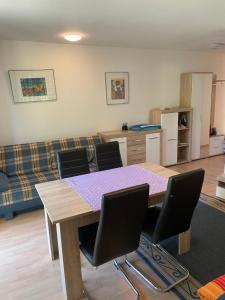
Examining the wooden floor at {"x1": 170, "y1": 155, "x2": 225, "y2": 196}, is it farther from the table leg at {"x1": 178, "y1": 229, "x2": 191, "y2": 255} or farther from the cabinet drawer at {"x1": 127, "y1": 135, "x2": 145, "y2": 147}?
the table leg at {"x1": 178, "y1": 229, "x2": 191, "y2": 255}

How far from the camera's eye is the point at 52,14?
2395 millimetres

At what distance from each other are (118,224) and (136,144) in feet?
9.75

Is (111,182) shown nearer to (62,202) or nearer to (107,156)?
(62,202)

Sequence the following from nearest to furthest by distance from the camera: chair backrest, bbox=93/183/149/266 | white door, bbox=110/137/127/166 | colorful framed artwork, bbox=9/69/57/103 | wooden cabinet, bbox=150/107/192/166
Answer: chair backrest, bbox=93/183/149/266
colorful framed artwork, bbox=9/69/57/103
white door, bbox=110/137/127/166
wooden cabinet, bbox=150/107/192/166

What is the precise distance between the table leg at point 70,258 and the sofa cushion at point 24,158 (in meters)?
2.20

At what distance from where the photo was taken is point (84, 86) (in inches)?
167

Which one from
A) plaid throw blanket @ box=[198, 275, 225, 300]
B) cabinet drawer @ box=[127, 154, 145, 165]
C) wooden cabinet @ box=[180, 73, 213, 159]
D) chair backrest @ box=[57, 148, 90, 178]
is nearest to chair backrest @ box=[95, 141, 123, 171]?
chair backrest @ box=[57, 148, 90, 178]

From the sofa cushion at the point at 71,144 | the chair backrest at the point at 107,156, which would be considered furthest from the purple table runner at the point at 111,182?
the sofa cushion at the point at 71,144

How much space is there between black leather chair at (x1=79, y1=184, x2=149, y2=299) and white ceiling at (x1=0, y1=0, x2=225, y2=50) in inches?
68.6

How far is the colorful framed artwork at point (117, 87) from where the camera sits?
4.44 meters

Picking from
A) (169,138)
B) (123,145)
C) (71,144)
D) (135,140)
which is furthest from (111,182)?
(169,138)

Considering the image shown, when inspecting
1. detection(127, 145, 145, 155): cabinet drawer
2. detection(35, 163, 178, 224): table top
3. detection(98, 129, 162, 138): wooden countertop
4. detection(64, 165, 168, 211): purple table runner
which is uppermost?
detection(98, 129, 162, 138): wooden countertop

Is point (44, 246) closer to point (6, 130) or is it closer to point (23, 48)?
point (6, 130)

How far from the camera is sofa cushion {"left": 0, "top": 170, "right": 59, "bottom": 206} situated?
3.04 m
